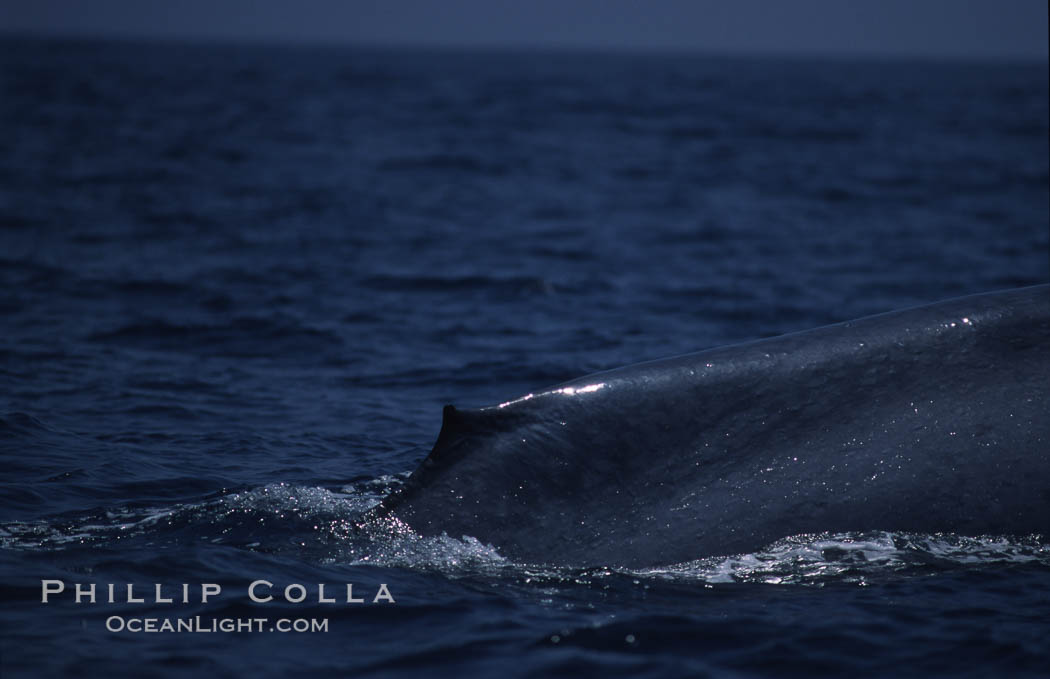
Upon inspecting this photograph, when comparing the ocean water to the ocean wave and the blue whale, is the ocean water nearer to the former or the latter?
the ocean wave

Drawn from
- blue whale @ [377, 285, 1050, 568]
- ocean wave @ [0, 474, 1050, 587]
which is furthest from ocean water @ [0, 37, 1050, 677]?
blue whale @ [377, 285, 1050, 568]

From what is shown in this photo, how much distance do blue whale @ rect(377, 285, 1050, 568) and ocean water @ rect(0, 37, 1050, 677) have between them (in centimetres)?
15

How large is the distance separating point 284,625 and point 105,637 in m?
0.71

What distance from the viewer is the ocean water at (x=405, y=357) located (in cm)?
498

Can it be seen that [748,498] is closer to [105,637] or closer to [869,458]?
[869,458]

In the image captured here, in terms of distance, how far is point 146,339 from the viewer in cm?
1239

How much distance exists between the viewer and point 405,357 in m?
12.1

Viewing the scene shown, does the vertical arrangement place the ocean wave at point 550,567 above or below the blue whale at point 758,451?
below

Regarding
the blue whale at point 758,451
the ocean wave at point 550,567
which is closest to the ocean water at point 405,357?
the ocean wave at point 550,567

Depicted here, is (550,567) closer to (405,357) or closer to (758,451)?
(758,451)

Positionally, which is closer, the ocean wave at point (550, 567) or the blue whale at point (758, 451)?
the blue whale at point (758, 451)

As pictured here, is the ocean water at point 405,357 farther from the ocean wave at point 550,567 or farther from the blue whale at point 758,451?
the blue whale at point 758,451

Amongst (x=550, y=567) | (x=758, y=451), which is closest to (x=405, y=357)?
(x=550, y=567)

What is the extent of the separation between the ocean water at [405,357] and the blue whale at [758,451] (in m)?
0.15
